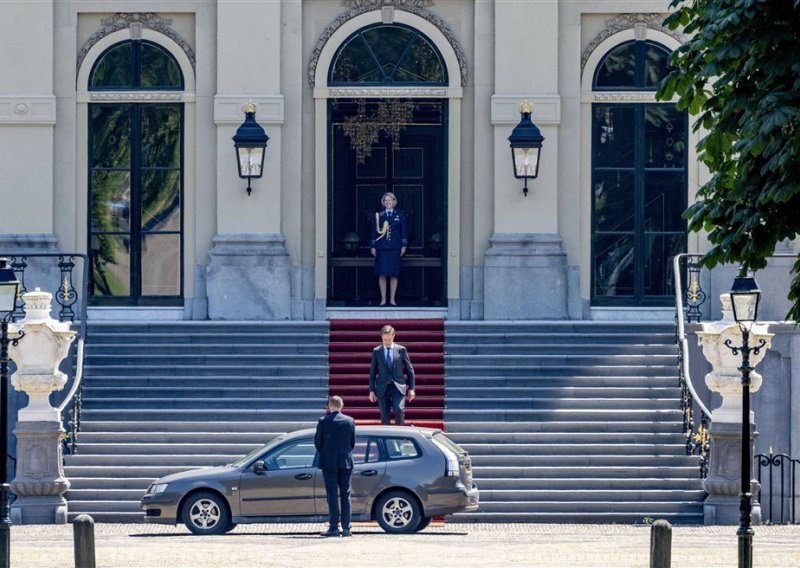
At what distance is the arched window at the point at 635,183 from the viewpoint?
35312mm

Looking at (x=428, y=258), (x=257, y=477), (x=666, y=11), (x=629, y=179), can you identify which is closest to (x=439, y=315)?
(x=428, y=258)

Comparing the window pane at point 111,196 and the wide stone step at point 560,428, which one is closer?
the wide stone step at point 560,428

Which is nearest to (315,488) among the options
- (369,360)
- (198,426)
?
(198,426)

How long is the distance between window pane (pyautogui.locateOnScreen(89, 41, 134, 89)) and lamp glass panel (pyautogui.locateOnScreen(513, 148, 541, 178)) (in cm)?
606

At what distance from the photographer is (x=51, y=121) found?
115ft

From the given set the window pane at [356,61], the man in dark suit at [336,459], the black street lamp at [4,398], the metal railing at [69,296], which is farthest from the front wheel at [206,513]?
the window pane at [356,61]

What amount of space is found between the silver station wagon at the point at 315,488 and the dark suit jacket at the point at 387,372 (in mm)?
2897

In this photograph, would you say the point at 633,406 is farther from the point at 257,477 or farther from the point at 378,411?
the point at 257,477

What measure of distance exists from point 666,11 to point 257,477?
12.7 meters

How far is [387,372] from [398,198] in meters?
7.54

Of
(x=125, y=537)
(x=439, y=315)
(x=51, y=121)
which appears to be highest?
(x=51, y=121)

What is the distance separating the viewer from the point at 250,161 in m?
34.8

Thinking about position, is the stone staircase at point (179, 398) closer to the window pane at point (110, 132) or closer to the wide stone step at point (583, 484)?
the wide stone step at point (583, 484)

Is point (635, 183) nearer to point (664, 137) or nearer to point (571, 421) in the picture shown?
point (664, 137)
